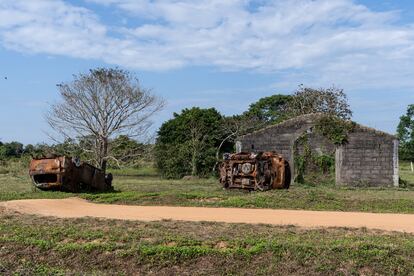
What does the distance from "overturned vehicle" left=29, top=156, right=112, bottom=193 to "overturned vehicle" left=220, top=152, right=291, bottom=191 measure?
5.63m

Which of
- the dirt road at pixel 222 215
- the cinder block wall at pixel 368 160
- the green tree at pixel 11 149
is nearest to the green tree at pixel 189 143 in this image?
the cinder block wall at pixel 368 160

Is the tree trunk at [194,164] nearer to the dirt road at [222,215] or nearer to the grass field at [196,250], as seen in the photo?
the dirt road at [222,215]

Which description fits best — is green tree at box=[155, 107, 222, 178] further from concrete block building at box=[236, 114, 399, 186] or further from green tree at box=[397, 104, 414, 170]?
green tree at box=[397, 104, 414, 170]

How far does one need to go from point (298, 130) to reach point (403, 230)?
1976 centimetres

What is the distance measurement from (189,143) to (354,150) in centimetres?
1463

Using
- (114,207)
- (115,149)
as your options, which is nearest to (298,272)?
(114,207)

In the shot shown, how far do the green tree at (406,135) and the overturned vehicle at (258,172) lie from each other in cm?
4876

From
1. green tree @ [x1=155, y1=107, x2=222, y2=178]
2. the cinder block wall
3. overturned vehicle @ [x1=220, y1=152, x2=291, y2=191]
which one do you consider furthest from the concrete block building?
green tree @ [x1=155, y1=107, x2=222, y2=178]

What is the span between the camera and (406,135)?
67.4 metres

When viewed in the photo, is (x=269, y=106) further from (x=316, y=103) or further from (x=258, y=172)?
(x=258, y=172)

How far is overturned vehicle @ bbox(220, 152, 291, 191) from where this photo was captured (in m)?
21.1

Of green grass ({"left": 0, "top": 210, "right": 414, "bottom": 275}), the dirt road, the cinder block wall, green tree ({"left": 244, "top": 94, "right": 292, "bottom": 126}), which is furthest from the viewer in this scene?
green tree ({"left": 244, "top": 94, "right": 292, "bottom": 126})

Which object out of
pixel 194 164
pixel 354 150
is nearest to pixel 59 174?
pixel 354 150

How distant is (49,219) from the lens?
11766mm
